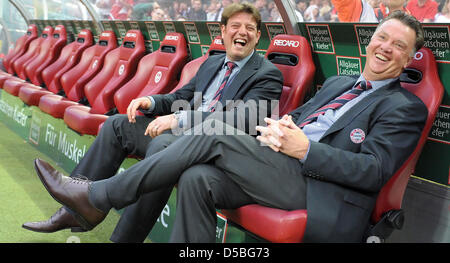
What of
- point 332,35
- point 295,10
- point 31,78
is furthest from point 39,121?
point 332,35

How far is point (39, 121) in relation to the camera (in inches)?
168

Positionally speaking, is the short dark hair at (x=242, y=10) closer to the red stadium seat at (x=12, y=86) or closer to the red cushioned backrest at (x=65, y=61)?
the red cushioned backrest at (x=65, y=61)

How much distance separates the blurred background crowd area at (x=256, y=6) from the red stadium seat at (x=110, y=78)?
2.81 feet

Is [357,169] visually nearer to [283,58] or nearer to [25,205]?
[283,58]

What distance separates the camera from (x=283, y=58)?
2.49 m

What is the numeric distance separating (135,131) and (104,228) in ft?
2.02

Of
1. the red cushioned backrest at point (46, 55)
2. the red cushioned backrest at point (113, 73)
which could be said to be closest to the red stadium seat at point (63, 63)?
the red cushioned backrest at point (46, 55)

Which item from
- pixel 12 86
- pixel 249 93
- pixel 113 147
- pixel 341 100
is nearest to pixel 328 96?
pixel 341 100

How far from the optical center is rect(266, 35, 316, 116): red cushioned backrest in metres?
2.26

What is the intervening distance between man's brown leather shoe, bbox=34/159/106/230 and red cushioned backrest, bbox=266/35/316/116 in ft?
3.44

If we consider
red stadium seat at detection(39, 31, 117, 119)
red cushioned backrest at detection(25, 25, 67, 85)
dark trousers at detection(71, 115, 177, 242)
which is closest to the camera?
dark trousers at detection(71, 115, 177, 242)

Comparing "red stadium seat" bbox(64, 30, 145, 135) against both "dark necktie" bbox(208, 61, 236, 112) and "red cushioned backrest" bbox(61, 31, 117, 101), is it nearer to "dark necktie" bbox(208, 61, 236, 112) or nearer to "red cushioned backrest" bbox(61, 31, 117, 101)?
"red cushioned backrest" bbox(61, 31, 117, 101)

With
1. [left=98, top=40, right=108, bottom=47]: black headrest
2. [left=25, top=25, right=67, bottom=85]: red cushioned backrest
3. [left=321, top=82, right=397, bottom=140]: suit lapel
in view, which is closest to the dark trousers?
[left=321, top=82, right=397, bottom=140]: suit lapel
